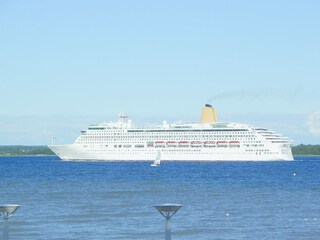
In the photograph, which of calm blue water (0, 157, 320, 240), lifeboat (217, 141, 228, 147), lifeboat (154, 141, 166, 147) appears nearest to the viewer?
calm blue water (0, 157, 320, 240)

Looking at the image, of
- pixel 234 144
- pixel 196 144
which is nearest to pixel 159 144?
pixel 196 144

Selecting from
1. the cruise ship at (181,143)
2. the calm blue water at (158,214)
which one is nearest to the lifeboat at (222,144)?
the cruise ship at (181,143)

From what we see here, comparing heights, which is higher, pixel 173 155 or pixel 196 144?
pixel 196 144

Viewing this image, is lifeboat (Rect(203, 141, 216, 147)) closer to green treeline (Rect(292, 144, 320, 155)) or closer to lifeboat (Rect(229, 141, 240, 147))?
lifeboat (Rect(229, 141, 240, 147))

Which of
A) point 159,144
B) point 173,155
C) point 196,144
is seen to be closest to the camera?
point 196,144

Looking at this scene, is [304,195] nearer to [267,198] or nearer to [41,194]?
[267,198]

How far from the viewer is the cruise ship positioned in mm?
104438

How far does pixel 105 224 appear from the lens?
24.5m

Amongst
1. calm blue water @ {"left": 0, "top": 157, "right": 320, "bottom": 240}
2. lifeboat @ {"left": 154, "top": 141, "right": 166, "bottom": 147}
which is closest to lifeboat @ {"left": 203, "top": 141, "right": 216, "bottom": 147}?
lifeboat @ {"left": 154, "top": 141, "right": 166, "bottom": 147}

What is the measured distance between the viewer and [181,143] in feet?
348

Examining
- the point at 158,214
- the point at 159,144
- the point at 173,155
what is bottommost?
the point at 158,214

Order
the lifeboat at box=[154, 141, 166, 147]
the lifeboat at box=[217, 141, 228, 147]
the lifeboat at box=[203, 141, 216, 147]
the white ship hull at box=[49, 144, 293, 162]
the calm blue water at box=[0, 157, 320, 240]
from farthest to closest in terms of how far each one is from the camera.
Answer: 1. the lifeboat at box=[154, 141, 166, 147]
2. the lifeboat at box=[217, 141, 228, 147]
3. the lifeboat at box=[203, 141, 216, 147]
4. the white ship hull at box=[49, 144, 293, 162]
5. the calm blue water at box=[0, 157, 320, 240]

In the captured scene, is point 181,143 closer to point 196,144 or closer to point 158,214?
point 196,144

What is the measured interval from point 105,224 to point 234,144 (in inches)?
3193
